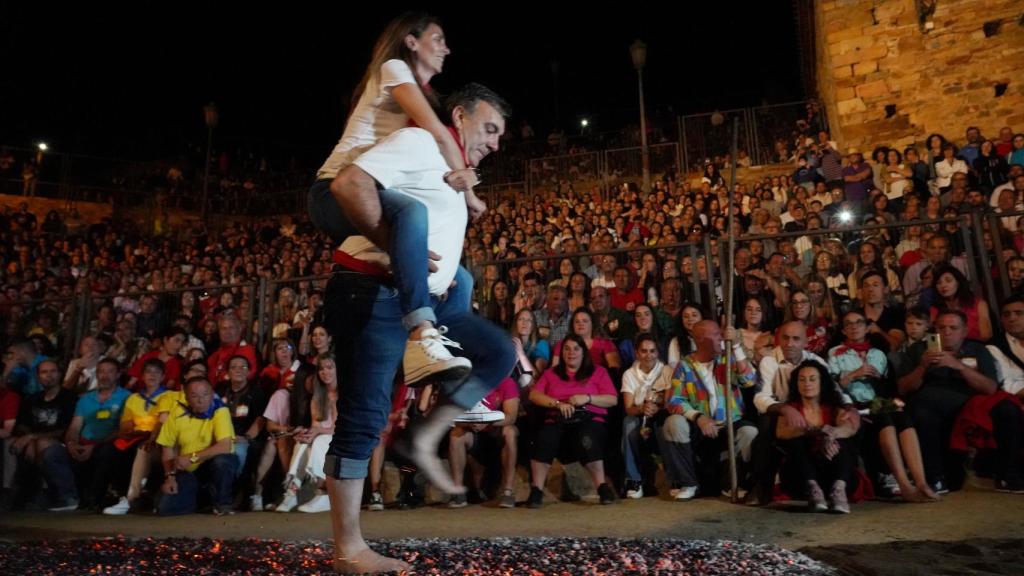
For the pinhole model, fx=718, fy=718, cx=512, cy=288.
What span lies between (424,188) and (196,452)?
5.05m

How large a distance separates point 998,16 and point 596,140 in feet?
38.1

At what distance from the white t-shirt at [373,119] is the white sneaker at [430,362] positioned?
741mm

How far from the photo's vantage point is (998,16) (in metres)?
12.5

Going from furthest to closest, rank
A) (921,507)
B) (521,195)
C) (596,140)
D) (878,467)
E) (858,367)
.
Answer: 1. (596,140)
2. (521,195)
3. (858,367)
4. (878,467)
5. (921,507)

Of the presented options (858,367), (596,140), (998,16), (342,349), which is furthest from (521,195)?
(342,349)

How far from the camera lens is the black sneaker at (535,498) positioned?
19.1 feet

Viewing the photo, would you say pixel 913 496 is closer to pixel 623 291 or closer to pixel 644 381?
pixel 644 381

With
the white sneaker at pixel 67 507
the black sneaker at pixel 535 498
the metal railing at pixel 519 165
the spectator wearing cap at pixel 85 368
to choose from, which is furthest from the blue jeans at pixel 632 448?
the metal railing at pixel 519 165

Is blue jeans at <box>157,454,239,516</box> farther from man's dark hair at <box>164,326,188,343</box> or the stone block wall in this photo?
the stone block wall

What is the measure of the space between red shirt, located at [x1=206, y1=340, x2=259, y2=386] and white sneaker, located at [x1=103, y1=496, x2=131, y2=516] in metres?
1.52

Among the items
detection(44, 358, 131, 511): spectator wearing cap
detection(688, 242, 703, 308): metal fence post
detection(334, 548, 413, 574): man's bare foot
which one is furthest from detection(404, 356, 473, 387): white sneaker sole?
detection(44, 358, 131, 511): spectator wearing cap

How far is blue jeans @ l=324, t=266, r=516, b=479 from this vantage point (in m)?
2.72

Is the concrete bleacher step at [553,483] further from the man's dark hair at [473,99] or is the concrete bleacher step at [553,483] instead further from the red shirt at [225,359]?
the man's dark hair at [473,99]

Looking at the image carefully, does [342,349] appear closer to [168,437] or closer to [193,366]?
[168,437]
